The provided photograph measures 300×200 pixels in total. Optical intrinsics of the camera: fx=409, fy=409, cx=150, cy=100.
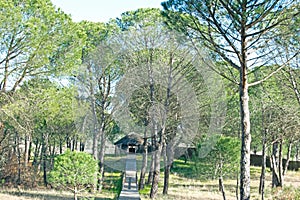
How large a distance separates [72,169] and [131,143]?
20.8 feet

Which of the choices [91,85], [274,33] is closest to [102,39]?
[91,85]

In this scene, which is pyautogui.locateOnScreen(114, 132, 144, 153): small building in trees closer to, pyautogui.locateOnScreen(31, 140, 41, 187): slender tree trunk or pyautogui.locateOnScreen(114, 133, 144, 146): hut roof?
pyautogui.locateOnScreen(114, 133, 144, 146): hut roof

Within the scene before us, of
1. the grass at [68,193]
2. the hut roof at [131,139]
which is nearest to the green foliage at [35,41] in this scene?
the grass at [68,193]

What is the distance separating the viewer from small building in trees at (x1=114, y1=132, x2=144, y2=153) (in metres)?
16.3

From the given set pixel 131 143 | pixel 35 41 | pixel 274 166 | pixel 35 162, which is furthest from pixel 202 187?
pixel 35 41

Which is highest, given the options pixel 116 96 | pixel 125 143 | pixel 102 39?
pixel 102 39

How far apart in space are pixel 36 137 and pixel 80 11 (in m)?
8.05

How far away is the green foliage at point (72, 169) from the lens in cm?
1044

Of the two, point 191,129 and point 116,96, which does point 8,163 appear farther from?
point 191,129

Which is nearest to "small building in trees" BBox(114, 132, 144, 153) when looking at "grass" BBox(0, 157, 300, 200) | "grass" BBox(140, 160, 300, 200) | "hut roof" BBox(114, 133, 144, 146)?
"hut roof" BBox(114, 133, 144, 146)

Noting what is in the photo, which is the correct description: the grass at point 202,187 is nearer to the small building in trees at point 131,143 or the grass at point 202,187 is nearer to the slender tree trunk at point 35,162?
the small building in trees at point 131,143

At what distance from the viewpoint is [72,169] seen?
1050 centimetres

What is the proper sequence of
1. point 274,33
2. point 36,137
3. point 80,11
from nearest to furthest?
point 274,33, point 80,11, point 36,137

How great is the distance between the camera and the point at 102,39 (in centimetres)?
1491
